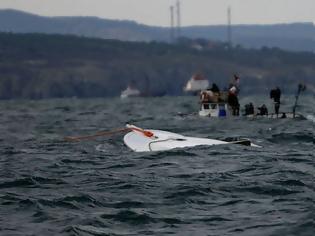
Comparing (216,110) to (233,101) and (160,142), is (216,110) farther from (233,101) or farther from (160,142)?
(160,142)

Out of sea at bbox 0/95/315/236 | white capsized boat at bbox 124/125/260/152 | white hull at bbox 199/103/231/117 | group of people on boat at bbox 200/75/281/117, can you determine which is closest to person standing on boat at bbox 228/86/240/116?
group of people on boat at bbox 200/75/281/117

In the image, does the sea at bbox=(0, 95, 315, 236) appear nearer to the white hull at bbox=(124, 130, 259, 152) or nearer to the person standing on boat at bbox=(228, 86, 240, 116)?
the white hull at bbox=(124, 130, 259, 152)

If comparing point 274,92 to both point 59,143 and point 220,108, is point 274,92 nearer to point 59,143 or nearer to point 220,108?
point 220,108

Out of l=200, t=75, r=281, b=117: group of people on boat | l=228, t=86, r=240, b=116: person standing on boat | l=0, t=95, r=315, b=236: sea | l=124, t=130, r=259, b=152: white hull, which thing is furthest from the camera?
l=228, t=86, r=240, b=116: person standing on boat

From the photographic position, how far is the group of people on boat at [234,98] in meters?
55.8

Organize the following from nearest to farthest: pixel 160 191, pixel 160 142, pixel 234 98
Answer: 1. pixel 160 191
2. pixel 160 142
3. pixel 234 98

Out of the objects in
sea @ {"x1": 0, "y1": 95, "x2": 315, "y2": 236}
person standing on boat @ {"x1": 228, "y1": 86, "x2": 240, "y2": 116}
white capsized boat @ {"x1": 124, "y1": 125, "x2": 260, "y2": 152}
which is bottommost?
person standing on boat @ {"x1": 228, "y1": 86, "x2": 240, "y2": 116}

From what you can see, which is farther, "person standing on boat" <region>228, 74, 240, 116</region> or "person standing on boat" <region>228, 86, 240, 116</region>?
"person standing on boat" <region>228, 86, 240, 116</region>

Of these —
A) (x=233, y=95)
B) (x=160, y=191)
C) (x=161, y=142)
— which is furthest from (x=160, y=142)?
(x=233, y=95)

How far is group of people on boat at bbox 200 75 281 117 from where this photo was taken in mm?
55844

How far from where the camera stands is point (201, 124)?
54.7 meters

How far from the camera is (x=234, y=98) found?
59406 mm

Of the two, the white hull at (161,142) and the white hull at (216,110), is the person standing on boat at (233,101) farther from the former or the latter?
the white hull at (161,142)

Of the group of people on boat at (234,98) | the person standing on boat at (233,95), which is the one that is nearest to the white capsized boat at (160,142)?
the group of people on boat at (234,98)
